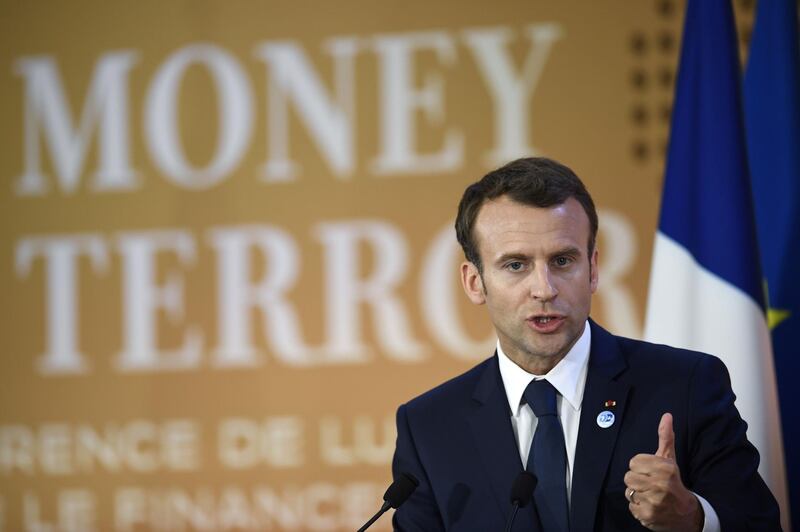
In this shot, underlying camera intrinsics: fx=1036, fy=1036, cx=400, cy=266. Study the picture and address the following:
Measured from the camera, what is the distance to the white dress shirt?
2.31 m

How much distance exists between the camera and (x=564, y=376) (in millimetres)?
2342

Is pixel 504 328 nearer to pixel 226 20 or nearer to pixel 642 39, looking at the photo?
pixel 642 39

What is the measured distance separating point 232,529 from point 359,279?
116 centimetres

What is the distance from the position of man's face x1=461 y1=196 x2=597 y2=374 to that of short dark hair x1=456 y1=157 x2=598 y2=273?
0.06 ft

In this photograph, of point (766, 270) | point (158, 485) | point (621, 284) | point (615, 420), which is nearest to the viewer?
point (615, 420)

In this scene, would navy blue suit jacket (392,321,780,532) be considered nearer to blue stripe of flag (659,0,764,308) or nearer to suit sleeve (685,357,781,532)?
suit sleeve (685,357,781,532)

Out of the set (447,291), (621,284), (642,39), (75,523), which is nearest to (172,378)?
(75,523)

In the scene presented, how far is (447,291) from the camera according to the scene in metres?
4.20

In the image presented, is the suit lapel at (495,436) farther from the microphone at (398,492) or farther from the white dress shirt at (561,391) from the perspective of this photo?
the microphone at (398,492)

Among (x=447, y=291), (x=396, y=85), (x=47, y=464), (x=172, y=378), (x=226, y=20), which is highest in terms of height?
(x=226, y=20)

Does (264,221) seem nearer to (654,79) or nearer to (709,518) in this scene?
(654,79)

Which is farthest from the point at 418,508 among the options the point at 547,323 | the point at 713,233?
the point at 713,233

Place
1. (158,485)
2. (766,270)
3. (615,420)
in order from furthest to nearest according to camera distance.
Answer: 1. (158,485)
2. (766,270)
3. (615,420)

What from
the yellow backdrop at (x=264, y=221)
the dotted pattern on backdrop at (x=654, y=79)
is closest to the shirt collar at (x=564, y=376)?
the yellow backdrop at (x=264, y=221)
